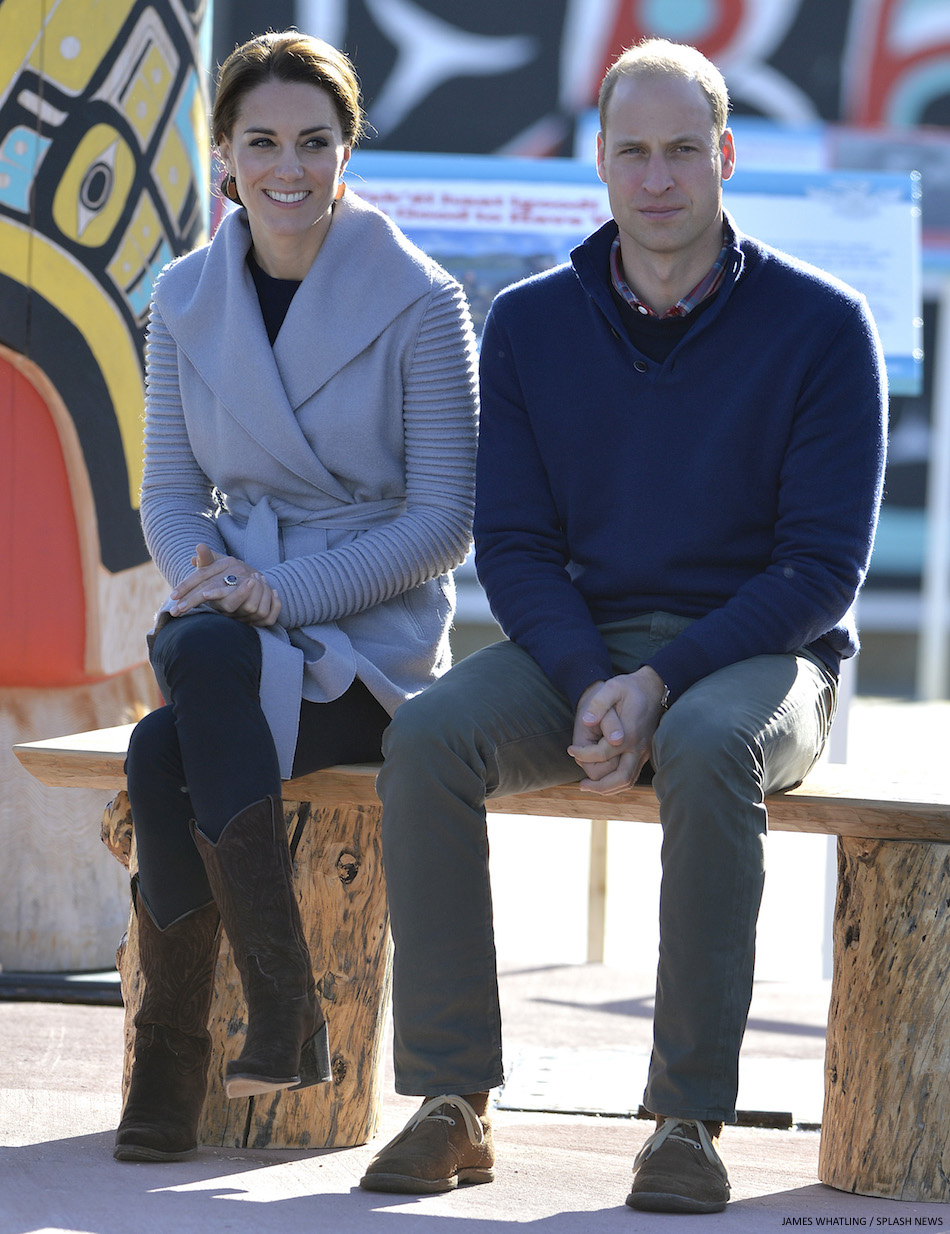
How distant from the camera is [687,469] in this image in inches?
96.9

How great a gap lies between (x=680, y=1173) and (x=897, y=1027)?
0.42m

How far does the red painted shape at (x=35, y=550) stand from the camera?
370 cm

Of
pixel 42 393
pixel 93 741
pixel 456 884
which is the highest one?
pixel 42 393

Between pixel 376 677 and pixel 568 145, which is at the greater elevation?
pixel 568 145

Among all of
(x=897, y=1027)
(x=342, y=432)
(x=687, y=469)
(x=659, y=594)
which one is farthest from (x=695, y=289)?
(x=897, y=1027)

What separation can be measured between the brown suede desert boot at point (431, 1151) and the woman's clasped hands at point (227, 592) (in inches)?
29.5

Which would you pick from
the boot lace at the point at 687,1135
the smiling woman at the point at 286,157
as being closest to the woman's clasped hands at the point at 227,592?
the smiling woman at the point at 286,157

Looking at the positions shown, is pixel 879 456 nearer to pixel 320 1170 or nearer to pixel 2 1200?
pixel 320 1170

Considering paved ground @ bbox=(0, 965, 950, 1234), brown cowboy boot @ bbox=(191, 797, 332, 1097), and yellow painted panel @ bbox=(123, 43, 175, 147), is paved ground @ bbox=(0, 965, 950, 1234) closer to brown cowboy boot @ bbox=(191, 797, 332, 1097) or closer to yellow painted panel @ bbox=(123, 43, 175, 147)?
brown cowboy boot @ bbox=(191, 797, 332, 1097)

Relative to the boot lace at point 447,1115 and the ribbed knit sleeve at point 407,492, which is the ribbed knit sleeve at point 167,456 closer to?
the ribbed knit sleeve at point 407,492

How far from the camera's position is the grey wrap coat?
2.60 m

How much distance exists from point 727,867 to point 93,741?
111cm

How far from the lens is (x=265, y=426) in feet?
8.57

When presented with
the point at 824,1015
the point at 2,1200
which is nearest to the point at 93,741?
the point at 2,1200
